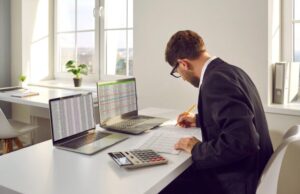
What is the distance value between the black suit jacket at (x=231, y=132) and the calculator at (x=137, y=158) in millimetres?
156

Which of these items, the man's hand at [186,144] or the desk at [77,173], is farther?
the man's hand at [186,144]

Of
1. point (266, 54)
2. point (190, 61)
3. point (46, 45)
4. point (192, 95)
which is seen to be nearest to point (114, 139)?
point (190, 61)

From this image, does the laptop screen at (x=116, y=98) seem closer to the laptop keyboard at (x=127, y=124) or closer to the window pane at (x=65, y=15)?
the laptop keyboard at (x=127, y=124)

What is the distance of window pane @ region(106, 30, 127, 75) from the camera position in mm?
3279

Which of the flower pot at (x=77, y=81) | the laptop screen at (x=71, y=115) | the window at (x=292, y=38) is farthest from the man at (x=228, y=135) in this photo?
the flower pot at (x=77, y=81)

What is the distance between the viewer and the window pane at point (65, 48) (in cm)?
377

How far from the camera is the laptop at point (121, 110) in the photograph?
1737 millimetres

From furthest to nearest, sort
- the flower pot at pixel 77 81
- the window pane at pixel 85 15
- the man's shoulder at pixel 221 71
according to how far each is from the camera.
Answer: the window pane at pixel 85 15
the flower pot at pixel 77 81
the man's shoulder at pixel 221 71

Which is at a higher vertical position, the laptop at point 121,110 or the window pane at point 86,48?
the window pane at point 86,48

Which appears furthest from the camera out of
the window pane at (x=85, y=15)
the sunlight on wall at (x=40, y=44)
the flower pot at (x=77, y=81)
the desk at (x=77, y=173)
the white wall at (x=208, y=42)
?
the sunlight on wall at (x=40, y=44)

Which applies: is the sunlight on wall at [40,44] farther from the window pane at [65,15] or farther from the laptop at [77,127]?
the laptop at [77,127]

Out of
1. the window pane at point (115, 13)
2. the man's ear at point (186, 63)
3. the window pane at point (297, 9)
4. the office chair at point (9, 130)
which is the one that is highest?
the window pane at point (115, 13)

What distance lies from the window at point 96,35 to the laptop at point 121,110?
1287mm

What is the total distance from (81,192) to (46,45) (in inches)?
126
